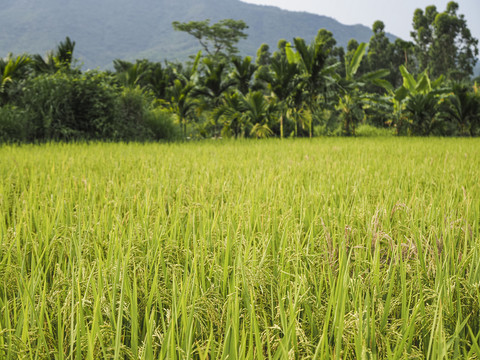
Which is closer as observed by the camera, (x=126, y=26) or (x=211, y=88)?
(x=211, y=88)

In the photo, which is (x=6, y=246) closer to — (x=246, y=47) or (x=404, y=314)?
(x=404, y=314)

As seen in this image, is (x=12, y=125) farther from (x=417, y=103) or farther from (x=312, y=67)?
(x=417, y=103)

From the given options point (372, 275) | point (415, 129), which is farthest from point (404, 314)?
point (415, 129)

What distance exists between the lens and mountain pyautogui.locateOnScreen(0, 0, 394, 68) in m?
128

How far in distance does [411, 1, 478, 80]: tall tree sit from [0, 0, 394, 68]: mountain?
92727 mm

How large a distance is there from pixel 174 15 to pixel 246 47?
58.9 m

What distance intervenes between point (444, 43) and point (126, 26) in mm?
166469

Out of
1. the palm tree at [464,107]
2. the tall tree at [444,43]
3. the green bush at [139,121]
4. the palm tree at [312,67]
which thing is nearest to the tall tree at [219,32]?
the tall tree at [444,43]

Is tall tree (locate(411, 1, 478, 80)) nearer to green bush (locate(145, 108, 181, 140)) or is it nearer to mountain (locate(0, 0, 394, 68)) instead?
green bush (locate(145, 108, 181, 140))

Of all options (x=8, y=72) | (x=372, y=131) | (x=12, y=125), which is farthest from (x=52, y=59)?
(x=372, y=131)

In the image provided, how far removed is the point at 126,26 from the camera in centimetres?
16138

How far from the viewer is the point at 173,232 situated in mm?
1098

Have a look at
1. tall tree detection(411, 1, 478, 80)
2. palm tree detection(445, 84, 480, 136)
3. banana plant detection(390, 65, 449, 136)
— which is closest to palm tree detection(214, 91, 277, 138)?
banana plant detection(390, 65, 449, 136)

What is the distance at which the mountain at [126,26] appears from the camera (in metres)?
128
